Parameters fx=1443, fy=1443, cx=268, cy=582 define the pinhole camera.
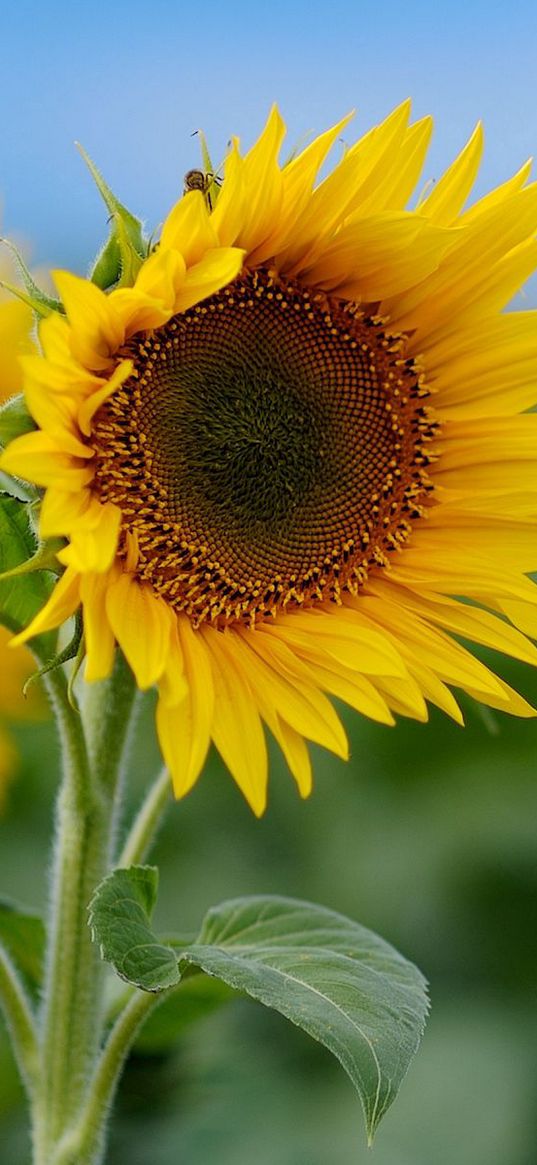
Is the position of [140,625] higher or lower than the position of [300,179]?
lower

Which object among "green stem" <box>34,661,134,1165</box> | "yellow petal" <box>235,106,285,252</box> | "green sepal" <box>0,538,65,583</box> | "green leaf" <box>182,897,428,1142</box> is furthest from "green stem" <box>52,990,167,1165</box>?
"yellow petal" <box>235,106,285,252</box>

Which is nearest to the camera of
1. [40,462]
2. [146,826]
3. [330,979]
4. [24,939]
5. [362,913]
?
[40,462]

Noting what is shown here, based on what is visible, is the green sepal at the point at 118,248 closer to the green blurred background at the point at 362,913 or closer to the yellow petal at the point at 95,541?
the yellow petal at the point at 95,541

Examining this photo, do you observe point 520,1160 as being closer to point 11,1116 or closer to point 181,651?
point 11,1116

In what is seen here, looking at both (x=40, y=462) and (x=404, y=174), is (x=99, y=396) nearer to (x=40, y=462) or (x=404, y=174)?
(x=40, y=462)

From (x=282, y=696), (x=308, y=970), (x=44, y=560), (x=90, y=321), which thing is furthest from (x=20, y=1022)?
(x=90, y=321)

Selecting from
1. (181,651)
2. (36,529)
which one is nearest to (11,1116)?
(181,651)
